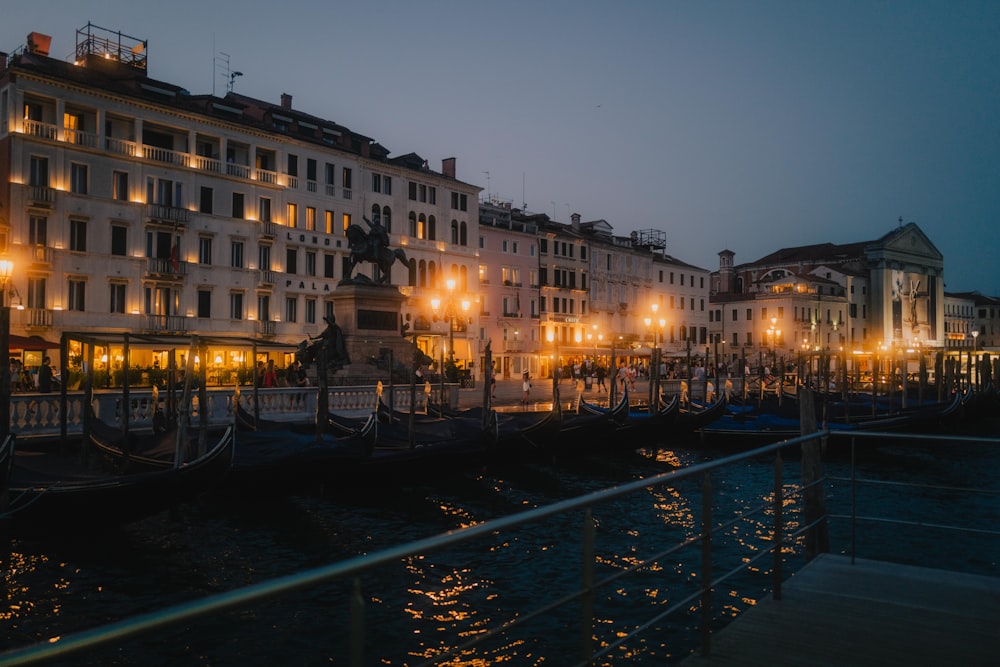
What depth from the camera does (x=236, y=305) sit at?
3456 centimetres

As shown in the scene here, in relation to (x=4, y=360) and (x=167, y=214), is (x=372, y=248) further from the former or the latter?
(x=167, y=214)

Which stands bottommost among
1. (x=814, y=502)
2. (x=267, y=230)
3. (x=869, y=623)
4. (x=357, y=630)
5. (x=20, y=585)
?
(x=20, y=585)

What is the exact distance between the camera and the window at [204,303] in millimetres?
33219

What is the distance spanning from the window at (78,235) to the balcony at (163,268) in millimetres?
2444

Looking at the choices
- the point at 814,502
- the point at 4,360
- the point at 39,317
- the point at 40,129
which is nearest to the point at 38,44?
the point at 40,129

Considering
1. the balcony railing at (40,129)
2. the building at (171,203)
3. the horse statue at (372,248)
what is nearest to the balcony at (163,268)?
the building at (171,203)

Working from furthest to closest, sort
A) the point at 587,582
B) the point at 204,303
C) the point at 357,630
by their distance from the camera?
the point at 204,303
the point at 587,582
the point at 357,630

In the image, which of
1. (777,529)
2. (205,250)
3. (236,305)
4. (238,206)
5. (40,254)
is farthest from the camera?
(238,206)

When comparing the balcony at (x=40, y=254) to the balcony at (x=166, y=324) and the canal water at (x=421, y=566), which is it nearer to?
the balcony at (x=166, y=324)

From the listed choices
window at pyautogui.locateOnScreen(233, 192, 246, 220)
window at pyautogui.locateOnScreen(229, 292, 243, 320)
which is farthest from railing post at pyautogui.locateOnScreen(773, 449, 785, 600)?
window at pyautogui.locateOnScreen(233, 192, 246, 220)

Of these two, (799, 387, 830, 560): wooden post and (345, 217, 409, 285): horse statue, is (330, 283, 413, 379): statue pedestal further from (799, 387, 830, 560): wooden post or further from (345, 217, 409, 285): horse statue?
(799, 387, 830, 560): wooden post

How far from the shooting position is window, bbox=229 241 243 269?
34.4m

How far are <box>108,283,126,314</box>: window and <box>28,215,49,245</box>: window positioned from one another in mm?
2860

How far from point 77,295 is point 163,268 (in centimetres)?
338
